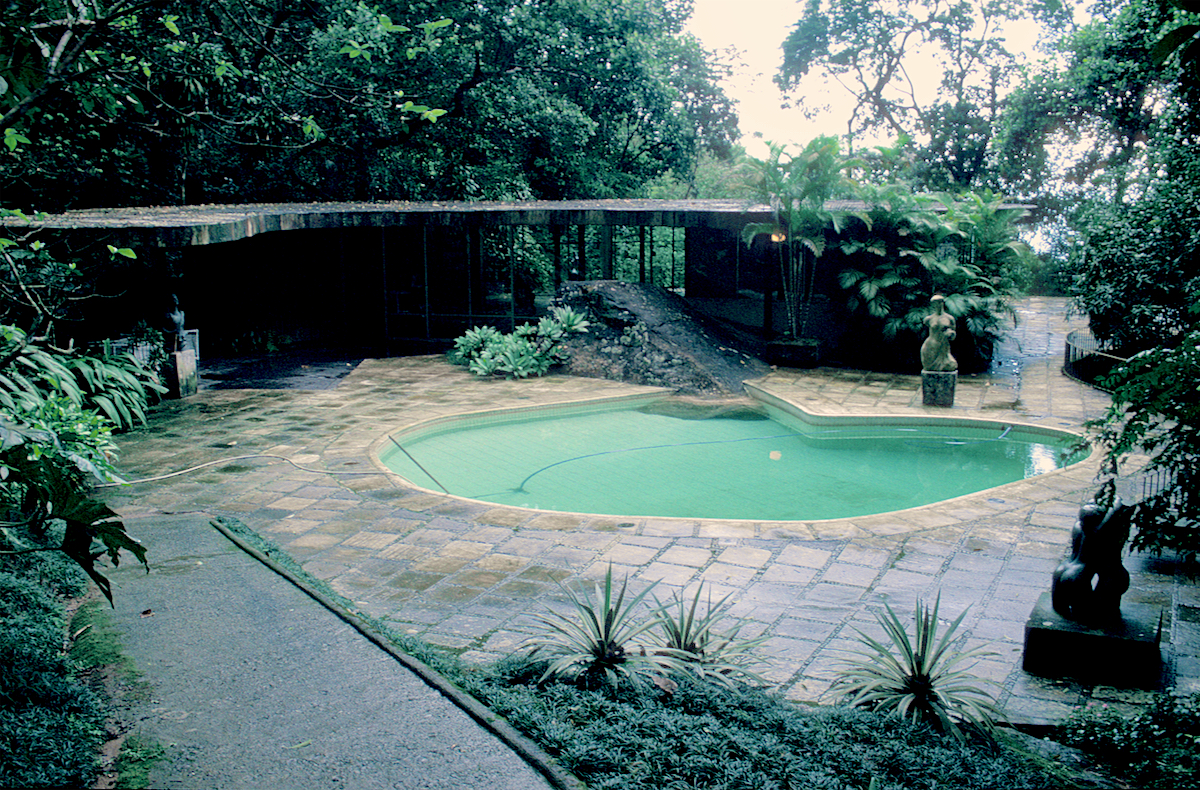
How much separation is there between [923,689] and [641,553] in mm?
2811

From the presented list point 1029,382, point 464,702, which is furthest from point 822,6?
point 464,702

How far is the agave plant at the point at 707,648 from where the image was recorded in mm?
4453

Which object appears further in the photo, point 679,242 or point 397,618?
point 679,242

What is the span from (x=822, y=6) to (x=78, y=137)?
24746 millimetres

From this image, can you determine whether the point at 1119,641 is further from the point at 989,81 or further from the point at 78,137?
the point at 989,81

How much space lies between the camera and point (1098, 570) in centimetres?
473

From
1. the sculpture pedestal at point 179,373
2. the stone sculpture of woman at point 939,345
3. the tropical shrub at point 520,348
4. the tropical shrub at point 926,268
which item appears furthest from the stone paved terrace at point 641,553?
the tropical shrub at point 926,268

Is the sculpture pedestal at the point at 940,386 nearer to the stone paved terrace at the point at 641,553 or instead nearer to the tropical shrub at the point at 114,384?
the stone paved terrace at the point at 641,553

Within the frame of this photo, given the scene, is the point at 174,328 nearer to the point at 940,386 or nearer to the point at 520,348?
the point at 520,348

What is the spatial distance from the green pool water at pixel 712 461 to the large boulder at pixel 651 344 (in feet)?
4.65

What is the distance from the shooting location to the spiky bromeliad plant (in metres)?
3.95

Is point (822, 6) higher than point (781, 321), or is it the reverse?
point (822, 6)

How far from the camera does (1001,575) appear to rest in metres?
6.15

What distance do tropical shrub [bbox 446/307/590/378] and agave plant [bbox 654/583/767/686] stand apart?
9.67m
